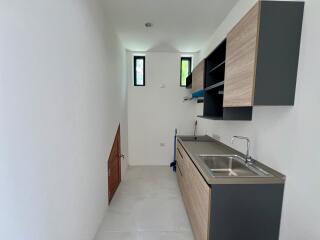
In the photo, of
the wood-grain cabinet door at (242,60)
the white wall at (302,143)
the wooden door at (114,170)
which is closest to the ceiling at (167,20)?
the wood-grain cabinet door at (242,60)

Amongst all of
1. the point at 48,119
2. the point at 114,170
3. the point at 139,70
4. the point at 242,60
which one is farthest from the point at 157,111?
the point at 48,119

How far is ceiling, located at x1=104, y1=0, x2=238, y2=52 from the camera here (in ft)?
7.37

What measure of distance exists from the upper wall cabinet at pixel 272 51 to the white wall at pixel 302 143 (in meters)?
0.06

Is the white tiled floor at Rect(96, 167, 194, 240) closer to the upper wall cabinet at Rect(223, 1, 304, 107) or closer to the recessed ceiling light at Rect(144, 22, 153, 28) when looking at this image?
the upper wall cabinet at Rect(223, 1, 304, 107)

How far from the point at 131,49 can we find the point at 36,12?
3305 mm

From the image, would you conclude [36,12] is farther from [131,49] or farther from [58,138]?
[131,49]

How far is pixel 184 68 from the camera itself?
4.43 m

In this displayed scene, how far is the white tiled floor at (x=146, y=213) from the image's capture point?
2111 millimetres

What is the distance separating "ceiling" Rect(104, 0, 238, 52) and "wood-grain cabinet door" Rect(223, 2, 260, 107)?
0.96 m

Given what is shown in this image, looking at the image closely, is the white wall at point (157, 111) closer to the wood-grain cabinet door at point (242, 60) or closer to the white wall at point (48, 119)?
the white wall at point (48, 119)

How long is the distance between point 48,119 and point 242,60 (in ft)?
5.20

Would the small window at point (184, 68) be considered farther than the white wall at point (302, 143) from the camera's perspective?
Yes

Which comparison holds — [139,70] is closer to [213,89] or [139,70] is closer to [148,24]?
Answer: [148,24]

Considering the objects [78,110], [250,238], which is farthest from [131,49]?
[250,238]
